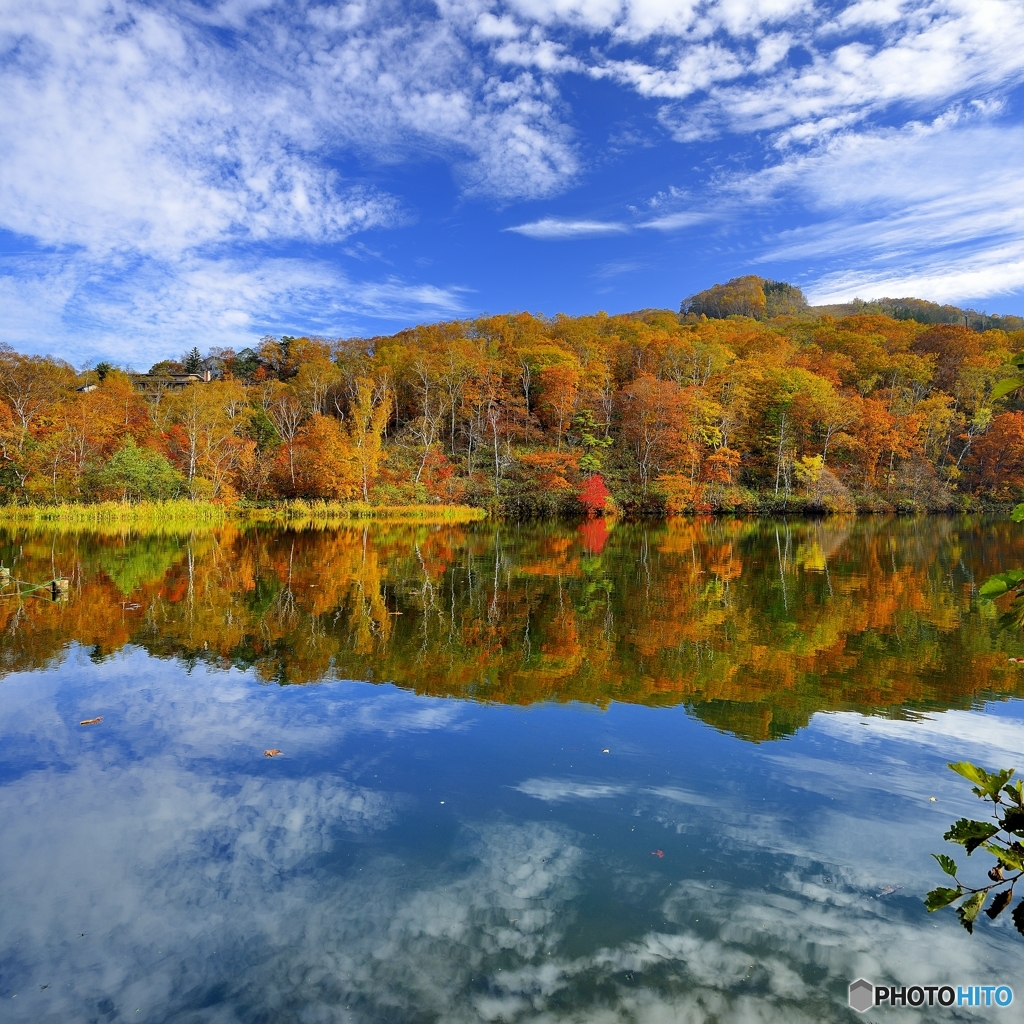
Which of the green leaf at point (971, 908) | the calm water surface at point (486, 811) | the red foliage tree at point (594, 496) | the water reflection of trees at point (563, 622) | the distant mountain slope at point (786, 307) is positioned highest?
the distant mountain slope at point (786, 307)

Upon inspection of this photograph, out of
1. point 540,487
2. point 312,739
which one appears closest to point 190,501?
point 540,487

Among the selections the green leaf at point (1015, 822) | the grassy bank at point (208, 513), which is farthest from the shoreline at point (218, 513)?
the green leaf at point (1015, 822)

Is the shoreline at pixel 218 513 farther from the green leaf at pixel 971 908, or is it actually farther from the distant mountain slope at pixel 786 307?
A: the distant mountain slope at pixel 786 307

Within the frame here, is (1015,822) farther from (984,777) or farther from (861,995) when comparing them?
(861,995)

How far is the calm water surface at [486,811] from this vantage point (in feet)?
9.85

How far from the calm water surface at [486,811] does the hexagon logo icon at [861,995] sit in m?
0.06

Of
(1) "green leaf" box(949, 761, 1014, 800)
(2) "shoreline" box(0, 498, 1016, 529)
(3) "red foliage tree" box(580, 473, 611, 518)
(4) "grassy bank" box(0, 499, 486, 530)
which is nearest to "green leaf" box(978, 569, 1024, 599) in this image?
(1) "green leaf" box(949, 761, 1014, 800)

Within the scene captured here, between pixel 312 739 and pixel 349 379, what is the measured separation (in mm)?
52191

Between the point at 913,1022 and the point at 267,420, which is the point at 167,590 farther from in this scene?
the point at 267,420

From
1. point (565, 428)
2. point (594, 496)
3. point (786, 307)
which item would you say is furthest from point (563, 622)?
point (786, 307)

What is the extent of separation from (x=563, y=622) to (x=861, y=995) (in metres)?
7.66

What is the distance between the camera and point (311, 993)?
114 inches

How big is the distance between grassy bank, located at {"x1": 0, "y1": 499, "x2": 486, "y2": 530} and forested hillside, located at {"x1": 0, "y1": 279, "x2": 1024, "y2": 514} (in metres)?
1.53

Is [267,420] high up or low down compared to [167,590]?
up
